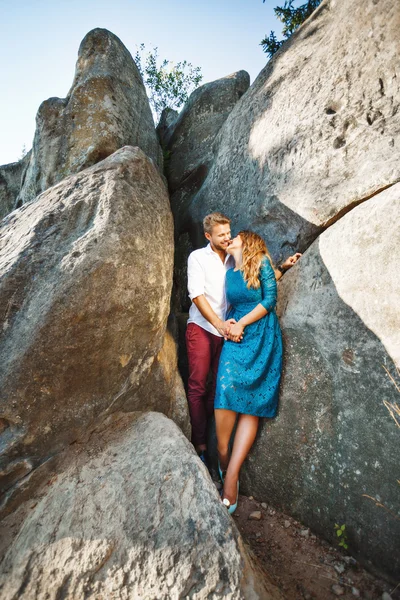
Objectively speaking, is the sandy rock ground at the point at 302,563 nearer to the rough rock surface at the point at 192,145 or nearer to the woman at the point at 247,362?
the woman at the point at 247,362

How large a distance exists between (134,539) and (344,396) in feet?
6.74

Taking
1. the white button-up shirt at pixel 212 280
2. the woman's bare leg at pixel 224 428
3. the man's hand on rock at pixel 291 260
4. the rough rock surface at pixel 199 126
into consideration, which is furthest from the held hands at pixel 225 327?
the rough rock surface at pixel 199 126

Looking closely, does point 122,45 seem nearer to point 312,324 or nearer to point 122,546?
point 312,324

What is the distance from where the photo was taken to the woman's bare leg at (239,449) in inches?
139

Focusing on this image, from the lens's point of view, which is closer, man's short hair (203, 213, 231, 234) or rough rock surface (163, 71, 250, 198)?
man's short hair (203, 213, 231, 234)

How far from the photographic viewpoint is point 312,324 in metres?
3.56

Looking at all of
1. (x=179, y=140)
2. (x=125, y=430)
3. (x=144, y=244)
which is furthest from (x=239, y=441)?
(x=179, y=140)

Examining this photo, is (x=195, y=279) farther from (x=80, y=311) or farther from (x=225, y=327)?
(x=80, y=311)

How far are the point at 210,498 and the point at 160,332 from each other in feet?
5.77

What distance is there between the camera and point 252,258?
3869 mm

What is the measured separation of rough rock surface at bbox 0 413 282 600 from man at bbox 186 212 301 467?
51.0 inches

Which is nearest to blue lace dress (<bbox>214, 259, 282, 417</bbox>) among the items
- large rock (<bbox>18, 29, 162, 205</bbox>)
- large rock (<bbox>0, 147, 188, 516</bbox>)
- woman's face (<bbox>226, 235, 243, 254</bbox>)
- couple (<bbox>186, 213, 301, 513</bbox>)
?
couple (<bbox>186, 213, 301, 513</bbox>)

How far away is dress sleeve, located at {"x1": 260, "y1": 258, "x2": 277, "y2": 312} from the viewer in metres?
3.78

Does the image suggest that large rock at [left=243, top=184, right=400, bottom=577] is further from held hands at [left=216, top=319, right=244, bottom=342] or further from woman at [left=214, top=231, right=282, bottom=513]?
held hands at [left=216, top=319, right=244, bottom=342]
